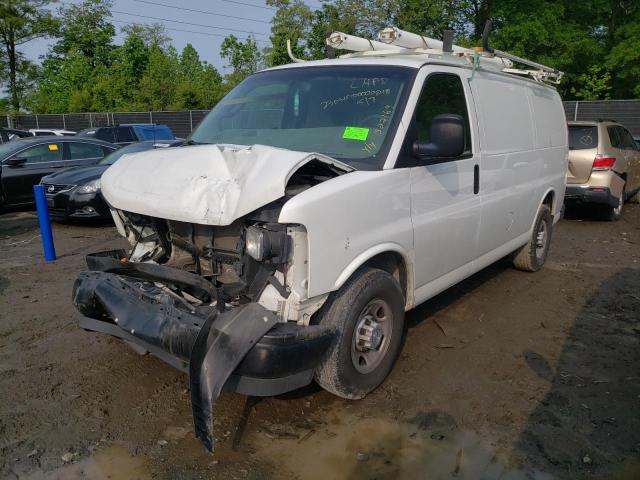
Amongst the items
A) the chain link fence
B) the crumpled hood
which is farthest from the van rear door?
the chain link fence

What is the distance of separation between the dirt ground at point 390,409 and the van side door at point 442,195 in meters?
0.71

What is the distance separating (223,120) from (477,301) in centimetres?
317

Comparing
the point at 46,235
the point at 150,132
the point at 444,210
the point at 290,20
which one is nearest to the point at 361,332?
the point at 444,210

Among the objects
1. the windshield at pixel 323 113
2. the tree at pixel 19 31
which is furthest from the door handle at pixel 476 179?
the tree at pixel 19 31

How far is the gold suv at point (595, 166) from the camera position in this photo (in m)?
9.50

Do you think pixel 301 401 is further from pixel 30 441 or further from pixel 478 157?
pixel 478 157

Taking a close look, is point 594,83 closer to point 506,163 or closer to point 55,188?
point 506,163

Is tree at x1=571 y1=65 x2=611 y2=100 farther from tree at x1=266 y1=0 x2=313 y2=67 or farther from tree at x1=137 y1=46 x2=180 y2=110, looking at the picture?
tree at x1=137 y1=46 x2=180 y2=110

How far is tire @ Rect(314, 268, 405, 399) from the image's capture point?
10.8 feet

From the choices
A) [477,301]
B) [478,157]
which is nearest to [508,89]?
[478,157]

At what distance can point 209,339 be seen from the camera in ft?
9.42

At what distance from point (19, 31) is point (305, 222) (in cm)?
4629

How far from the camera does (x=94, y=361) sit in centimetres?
425

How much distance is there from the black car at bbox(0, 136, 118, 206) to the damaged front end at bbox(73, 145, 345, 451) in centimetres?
849
